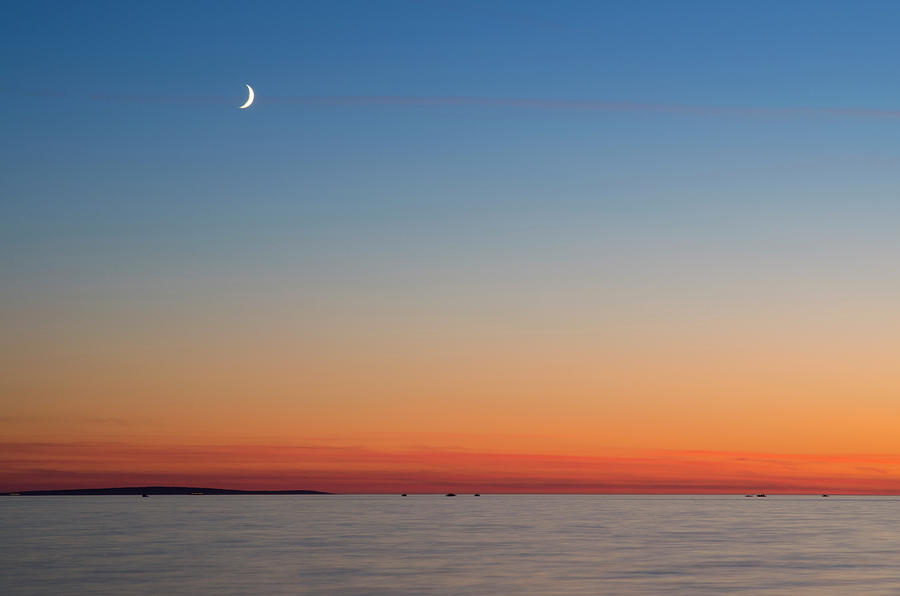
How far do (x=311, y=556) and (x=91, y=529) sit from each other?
5982 cm

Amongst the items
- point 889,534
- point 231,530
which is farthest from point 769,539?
point 231,530

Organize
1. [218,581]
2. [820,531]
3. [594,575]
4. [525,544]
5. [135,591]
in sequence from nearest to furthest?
[135,591], [218,581], [594,575], [525,544], [820,531]

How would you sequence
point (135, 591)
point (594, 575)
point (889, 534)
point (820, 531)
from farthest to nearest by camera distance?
point (820, 531), point (889, 534), point (594, 575), point (135, 591)

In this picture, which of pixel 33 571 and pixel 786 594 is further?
pixel 33 571

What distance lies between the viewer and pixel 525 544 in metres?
97.5

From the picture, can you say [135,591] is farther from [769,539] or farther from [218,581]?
[769,539]

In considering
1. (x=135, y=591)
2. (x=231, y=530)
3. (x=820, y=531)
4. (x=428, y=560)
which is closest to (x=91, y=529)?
(x=231, y=530)

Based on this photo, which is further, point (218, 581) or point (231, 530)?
point (231, 530)

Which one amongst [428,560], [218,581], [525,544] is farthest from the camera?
[525,544]

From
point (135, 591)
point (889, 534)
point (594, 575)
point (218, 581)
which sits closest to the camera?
point (135, 591)

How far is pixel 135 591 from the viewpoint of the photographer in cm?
5762

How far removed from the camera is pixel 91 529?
129875mm

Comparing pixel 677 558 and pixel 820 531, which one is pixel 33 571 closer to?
pixel 677 558

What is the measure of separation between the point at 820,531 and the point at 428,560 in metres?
75.3
